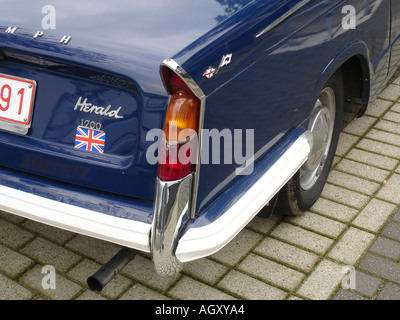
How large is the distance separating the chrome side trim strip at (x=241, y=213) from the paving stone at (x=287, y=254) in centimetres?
60

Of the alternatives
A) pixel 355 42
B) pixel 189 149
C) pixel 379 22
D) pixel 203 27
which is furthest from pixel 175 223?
pixel 379 22

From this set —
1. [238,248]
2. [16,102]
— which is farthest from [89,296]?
[16,102]

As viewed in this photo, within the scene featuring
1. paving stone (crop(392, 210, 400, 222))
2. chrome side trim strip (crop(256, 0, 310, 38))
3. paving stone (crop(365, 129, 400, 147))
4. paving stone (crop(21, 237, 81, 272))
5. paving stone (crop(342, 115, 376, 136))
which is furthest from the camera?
paving stone (crop(342, 115, 376, 136))

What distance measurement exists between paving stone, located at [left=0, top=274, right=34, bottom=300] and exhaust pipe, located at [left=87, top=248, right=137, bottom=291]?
674mm

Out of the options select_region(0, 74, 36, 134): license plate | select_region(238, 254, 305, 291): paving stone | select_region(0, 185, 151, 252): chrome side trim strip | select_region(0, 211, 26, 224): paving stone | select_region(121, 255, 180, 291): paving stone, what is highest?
select_region(0, 74, 36, 134): license plate

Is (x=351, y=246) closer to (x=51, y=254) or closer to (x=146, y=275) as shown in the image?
(x=146, y=275)

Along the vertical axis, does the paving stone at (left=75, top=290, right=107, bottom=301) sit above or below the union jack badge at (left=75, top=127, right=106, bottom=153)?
below

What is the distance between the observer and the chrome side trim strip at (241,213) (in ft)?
7.79

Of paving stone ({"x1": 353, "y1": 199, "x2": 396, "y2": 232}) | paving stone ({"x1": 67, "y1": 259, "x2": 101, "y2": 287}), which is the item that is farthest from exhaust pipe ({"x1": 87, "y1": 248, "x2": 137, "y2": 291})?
paving stone ({"x1": 353, "y1": 199, "x2": 396, "y2": 232})


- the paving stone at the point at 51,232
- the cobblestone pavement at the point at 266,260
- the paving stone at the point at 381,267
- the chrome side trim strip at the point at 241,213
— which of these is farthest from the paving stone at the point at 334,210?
the paving stone at the point at 51,232

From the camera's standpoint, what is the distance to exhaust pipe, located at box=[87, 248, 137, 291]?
2377 mm

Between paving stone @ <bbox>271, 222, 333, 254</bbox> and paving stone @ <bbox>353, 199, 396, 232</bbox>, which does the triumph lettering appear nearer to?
paving stone @ <bbox>271, 222, 333, 254</bbox>

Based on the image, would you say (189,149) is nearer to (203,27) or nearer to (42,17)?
(203,27)
